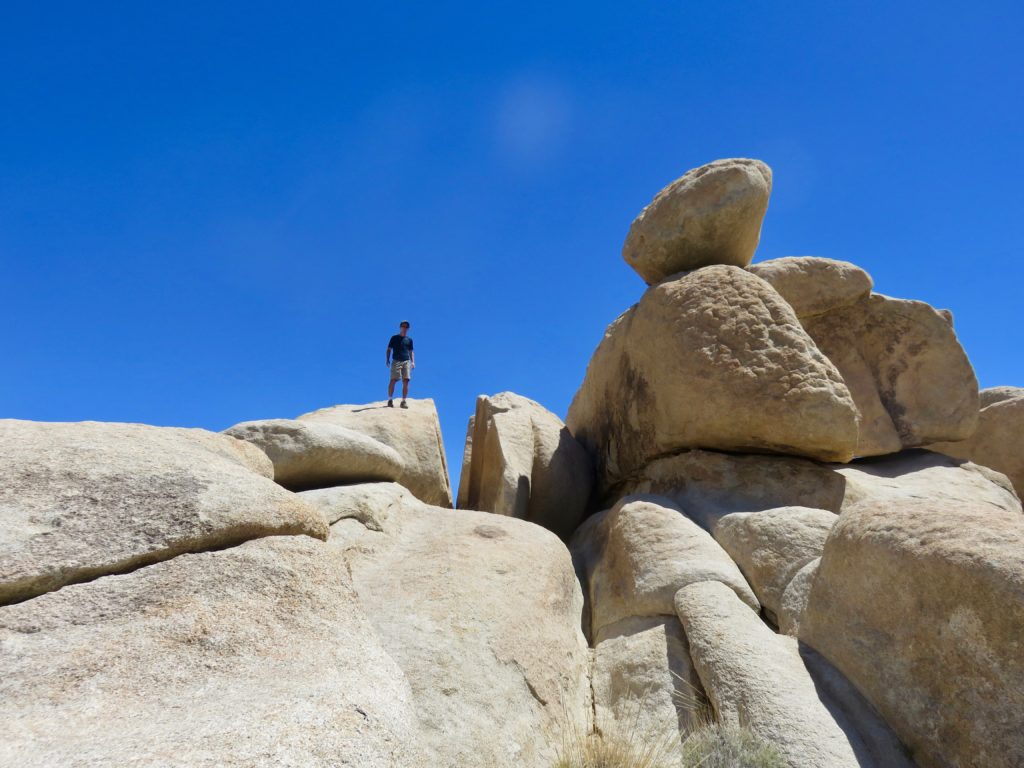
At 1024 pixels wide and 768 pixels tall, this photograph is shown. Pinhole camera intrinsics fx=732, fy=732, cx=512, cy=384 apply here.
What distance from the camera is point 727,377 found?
7.62 metres

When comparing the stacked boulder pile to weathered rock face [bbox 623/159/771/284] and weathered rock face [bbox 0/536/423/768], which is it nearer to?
weathered rock face [bbox 623/159/771/284]

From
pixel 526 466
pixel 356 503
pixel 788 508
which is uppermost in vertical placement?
pixel 526 466

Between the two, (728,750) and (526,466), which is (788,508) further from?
(526,466)

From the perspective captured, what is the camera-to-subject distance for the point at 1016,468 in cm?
1212

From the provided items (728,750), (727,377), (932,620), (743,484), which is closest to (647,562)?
(743,484)

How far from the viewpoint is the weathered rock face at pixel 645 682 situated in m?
4.78

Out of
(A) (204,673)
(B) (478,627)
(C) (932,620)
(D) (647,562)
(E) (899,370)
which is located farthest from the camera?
(E) (899,370)

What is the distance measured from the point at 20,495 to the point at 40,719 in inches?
50.3

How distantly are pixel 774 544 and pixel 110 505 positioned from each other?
491 cm

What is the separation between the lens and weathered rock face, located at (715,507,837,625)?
581cm

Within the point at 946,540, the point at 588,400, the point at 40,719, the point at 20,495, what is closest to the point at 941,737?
the point at 946,540

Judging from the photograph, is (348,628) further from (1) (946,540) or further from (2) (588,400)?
(2) (588,400)

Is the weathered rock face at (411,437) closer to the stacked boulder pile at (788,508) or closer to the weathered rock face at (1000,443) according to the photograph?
the stacked boulder pile at (788,508)

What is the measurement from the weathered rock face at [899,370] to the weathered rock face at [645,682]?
6282mm
